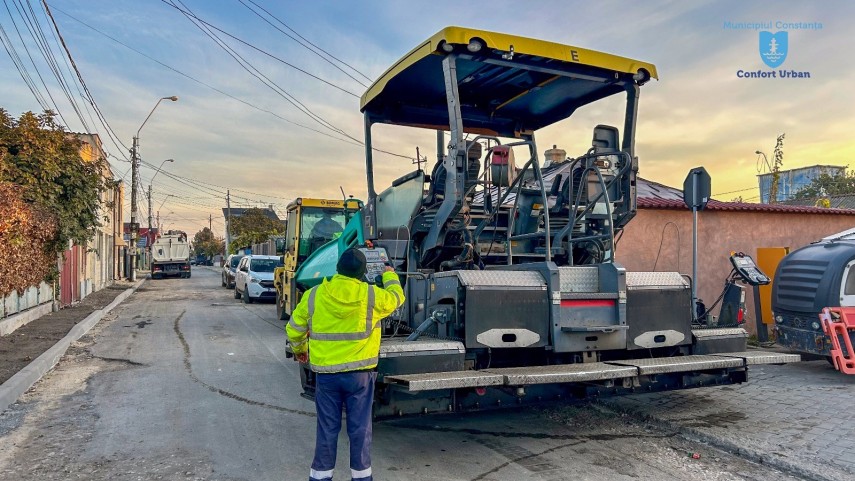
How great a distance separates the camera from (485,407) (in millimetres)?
4711

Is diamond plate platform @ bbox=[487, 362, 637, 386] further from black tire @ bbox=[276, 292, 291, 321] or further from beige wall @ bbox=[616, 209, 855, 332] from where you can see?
black tire @ bbox=[276, 292, 291, 321]

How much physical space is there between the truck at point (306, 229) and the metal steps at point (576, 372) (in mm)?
8892

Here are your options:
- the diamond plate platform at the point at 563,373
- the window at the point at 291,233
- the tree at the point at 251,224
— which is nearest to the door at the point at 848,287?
the diamond plate platform at the point at 563,373

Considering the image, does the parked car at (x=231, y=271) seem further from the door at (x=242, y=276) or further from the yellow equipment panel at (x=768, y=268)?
the yellow equipment panel at (x=768, y=268)

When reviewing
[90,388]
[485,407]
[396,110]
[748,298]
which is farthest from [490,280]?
[748,298]

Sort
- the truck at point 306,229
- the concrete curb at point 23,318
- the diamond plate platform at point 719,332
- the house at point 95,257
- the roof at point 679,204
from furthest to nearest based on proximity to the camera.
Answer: the house at point 95,257, the truck at point 306,229, the roof at point 679,204, the concrete curb at point 23,318, the diamond plate platform at point 719,332

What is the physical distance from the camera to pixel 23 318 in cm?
1211

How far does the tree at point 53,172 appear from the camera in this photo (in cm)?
1266

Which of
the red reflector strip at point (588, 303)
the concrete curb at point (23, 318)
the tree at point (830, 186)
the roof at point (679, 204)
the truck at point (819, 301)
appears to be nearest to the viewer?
the red reflector strip at point (588, 303)

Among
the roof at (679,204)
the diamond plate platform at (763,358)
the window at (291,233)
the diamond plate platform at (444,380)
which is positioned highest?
the roof at (679,204)

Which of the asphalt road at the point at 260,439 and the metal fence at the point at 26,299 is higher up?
the metal fence at the point at 26,299

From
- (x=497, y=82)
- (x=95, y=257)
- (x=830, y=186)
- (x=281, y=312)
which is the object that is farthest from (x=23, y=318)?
(x=830, y=186)

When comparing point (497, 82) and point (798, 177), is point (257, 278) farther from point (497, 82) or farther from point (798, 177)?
point (798, 177)

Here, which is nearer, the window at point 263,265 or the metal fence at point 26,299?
the metal fence at point 26,299
